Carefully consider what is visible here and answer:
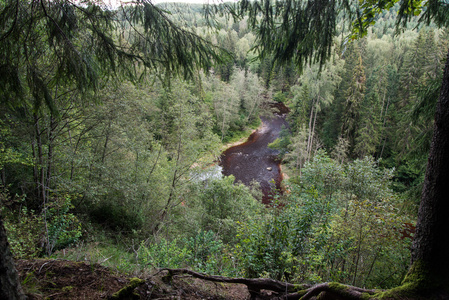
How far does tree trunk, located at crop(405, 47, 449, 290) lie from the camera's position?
1615 mm

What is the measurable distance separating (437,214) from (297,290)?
1661 millimetres

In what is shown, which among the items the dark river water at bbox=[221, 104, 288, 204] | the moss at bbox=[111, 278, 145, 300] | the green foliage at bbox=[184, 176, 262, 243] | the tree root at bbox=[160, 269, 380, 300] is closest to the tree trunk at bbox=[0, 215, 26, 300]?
the moss at bbox=[111, 278, 145, 300]

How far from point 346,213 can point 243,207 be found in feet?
19.7

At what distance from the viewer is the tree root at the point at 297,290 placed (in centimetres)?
198

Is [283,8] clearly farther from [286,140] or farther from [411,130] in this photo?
[286,140]

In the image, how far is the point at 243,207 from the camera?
11.2m

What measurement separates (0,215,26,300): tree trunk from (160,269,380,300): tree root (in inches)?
55.5

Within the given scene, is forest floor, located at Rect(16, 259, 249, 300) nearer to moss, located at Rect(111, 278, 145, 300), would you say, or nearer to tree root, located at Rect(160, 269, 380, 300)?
moss, located at Rect(111, 278, 145, 300)

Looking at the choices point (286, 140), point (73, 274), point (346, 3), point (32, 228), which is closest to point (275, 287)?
point (73, 274)

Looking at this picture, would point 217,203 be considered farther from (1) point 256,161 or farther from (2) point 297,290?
(1) point 256,161

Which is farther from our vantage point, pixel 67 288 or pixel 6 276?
pixel 67 288

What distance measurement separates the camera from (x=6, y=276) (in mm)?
1242

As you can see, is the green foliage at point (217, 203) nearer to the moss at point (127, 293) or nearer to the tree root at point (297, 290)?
the tree root at point (297, 290)

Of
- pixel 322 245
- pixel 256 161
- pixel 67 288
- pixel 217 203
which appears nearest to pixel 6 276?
pixel 67 288
